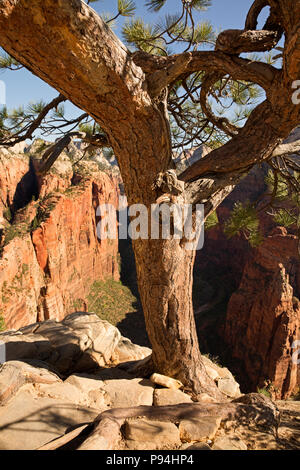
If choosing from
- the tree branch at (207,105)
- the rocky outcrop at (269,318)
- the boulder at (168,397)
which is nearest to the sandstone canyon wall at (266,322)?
the rocky outcrop at (269,318)

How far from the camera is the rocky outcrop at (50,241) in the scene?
20141mm

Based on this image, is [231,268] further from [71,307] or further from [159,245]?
[159,245]

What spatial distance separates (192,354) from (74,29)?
3.15 meters

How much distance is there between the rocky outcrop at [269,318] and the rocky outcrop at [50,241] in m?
16.9

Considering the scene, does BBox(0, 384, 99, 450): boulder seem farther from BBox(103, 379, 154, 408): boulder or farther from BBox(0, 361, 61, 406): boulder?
BBox(103, 379, 154, 408): boulder

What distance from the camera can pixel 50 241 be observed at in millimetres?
24250

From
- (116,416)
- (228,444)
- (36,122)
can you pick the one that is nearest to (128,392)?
(116,416)

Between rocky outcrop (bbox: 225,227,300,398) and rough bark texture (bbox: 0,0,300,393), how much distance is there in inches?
823

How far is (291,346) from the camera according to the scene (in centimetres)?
2030

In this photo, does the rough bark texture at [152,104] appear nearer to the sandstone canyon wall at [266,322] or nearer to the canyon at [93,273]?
the canyon at [93,273]

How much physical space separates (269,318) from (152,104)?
75.5 feet

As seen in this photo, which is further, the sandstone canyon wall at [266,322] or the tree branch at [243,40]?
the sandstone canyon wall at [266,322]

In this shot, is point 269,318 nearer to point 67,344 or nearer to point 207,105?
point 67,344

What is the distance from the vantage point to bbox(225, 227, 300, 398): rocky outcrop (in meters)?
20.2
